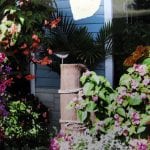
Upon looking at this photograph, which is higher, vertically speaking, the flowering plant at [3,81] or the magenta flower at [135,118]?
the flowering plant at [3,81]

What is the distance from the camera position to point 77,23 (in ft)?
22.5

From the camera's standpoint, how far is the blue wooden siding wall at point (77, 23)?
671 centimetres

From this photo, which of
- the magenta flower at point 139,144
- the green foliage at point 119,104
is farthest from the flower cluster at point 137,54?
the magenta flower at point 139,144

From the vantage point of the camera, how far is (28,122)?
21.2 feet

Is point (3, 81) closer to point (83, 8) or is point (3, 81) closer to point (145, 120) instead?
point (145, 120)

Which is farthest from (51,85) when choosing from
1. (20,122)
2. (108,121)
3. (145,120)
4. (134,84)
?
(145,120)

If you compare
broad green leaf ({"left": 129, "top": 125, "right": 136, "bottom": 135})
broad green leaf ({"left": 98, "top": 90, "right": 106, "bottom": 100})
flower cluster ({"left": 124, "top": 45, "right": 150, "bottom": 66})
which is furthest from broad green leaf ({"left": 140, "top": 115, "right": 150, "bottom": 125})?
flower cluster ({"left": 124, "top": 45, "right": 150, "bottom": 66})

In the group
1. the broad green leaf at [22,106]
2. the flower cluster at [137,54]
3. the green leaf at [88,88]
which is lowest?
the broad green leaf at [22,106]

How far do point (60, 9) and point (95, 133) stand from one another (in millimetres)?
2657

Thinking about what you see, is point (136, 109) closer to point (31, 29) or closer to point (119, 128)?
point (119, 128)

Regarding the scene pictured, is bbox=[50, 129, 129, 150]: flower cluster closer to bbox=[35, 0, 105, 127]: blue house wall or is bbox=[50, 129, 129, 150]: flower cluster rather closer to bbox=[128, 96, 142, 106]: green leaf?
bbox=[128, 96, 142, 106]: green leaf

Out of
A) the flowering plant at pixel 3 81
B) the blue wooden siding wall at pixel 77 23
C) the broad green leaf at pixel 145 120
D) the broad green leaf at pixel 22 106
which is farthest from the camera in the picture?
the blue wooden siding wall at pixel 77 23

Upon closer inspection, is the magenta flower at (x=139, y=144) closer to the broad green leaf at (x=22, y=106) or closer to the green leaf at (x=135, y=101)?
the green leaf at (x=135, y=101)

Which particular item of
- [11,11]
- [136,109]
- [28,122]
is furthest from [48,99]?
[136,109]
